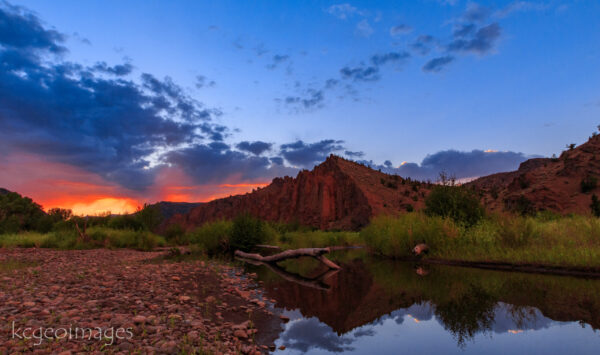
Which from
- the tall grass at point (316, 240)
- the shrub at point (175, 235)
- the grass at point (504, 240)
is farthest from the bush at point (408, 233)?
the shrub at point (175, 235)

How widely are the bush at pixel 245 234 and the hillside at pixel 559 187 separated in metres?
27.2

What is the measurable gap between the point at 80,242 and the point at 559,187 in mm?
53784

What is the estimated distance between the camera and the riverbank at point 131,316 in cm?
419

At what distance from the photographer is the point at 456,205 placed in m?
18.2

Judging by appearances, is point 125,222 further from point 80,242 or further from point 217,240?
point 217,240

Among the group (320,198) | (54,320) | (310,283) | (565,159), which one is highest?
(565,159)

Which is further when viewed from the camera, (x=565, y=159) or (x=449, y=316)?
(x=565, y=159)

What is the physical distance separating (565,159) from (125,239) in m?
58.5

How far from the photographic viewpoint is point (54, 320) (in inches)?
195

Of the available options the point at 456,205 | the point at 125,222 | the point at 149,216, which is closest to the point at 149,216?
the point at 149,216

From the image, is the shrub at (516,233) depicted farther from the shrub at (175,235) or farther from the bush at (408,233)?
the shrub at (175,235)

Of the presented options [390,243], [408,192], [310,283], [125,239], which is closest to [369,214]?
[408,192]

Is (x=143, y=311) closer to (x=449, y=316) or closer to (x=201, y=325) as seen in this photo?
(x=201, y=325)

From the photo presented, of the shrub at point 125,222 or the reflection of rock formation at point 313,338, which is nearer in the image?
the reflection of rock formation at point 313,338
